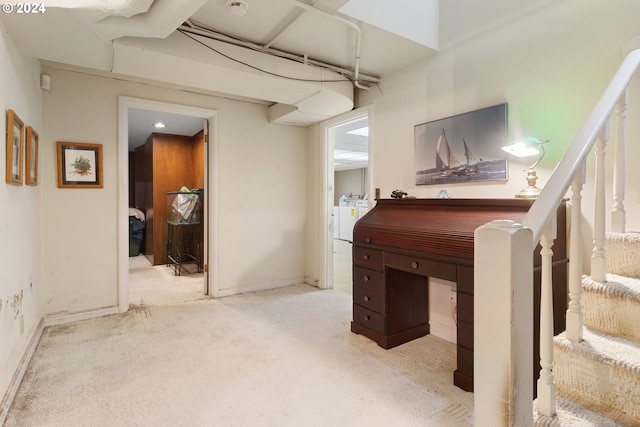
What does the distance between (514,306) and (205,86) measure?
2765mm

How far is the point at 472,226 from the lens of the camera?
6.48ft

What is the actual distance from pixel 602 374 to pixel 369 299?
160cm

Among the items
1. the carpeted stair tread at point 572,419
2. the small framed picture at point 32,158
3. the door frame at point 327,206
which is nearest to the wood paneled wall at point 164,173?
the door frame at point 327,206

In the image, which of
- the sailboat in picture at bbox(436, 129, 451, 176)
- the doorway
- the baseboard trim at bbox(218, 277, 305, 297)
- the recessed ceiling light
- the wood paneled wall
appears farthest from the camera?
the recessed ceiling light

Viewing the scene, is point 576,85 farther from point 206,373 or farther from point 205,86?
point 206,373

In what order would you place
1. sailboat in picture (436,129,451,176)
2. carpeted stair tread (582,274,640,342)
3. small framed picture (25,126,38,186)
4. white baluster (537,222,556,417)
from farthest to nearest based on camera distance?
sailboat in picture (436,129,451,176) → small framed picture (25,126,38,186) → carpeted stair tread (582,274,640,342) → white baluster (537,222,556,417)

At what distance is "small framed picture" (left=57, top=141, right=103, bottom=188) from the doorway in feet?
7.77

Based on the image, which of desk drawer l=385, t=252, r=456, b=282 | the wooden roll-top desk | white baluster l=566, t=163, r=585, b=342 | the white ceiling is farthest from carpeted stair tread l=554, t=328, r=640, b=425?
the white ceiling

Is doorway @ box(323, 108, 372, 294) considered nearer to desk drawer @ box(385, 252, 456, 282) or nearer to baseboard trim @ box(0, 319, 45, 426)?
desk drawer @ box(385, 252, 456, 282)

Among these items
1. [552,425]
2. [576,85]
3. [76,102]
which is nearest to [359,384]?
[552,425]

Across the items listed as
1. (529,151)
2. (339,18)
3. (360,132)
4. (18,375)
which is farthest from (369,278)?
(360,132)

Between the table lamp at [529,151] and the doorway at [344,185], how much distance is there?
1466mm

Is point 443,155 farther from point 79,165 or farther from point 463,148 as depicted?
point 79,165

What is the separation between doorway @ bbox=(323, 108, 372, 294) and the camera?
405cm
